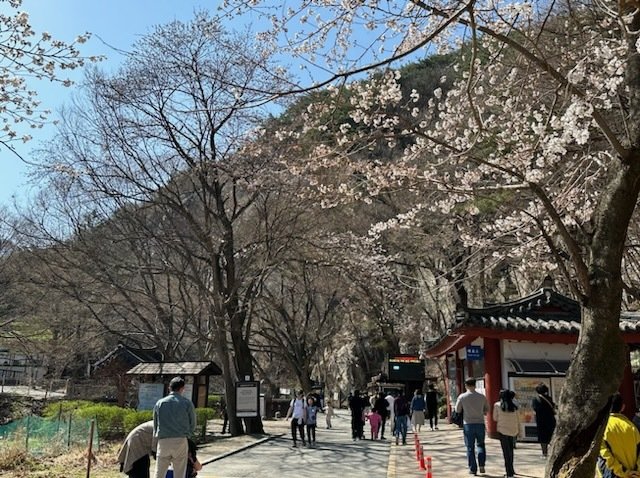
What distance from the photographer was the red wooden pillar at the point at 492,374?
1634cm

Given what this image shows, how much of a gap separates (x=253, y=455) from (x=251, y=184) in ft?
26.0

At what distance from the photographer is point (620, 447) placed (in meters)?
5.37

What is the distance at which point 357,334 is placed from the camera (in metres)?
44.9

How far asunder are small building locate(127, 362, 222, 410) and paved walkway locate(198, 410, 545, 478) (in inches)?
79.9

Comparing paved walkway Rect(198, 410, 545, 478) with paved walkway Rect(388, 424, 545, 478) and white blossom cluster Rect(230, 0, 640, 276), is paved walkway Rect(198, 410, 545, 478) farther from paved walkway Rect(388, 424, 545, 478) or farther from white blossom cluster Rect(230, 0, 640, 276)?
white blossom cluster Rect(230, 0, 640, 276)

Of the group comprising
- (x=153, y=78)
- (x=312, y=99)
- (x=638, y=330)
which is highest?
(x=153, y=78)

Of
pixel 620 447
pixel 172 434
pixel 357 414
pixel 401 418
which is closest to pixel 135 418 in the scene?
pixel 357 414

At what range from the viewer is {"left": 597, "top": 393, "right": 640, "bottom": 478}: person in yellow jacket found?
534 centimetres

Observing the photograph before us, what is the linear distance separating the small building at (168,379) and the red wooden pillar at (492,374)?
8.79m

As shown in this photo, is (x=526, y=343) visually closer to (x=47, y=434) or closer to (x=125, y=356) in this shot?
(x=47, y=434)

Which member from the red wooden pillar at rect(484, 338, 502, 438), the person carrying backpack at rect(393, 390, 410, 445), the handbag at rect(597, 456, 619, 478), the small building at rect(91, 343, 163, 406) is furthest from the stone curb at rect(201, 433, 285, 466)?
the small building at rect(91, 343, 163, 406)

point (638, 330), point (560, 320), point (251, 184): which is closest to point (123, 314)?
point (251, 184)

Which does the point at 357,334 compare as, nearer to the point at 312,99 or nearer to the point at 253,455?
the point at 253,455

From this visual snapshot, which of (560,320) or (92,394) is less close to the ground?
(560,320)
